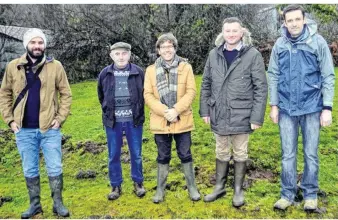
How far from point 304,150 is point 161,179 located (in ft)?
4.68

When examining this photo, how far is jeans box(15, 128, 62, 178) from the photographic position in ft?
13.6

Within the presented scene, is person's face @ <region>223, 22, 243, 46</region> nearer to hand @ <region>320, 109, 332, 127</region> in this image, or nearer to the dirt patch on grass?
hand @ <region>320, 109, 332, 127</region>

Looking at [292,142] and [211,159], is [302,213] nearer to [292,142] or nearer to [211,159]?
[292,142]

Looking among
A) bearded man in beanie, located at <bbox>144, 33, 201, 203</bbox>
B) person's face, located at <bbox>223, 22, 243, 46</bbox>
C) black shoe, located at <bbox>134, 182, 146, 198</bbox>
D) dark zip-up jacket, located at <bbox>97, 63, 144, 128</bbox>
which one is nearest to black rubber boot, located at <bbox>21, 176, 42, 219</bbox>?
dark zip-up jacket, located at <bbox>97, 63, 144, 128</bbox>

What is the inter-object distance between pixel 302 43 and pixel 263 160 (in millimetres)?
2211

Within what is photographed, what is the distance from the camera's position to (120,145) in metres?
4.58

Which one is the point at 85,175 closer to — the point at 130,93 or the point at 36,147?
the point at 36,147

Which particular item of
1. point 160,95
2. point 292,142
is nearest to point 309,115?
point 292,142

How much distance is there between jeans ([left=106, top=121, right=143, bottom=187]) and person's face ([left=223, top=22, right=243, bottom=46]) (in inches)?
49.2

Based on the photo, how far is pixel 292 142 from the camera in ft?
13.5

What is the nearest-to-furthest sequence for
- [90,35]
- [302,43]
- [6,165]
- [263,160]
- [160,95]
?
[302,43]
[160,95]
[263,160]
[6,165]
[90,35]

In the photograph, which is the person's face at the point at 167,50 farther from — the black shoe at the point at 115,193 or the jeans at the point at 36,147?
the black shoe at the point at 115,193

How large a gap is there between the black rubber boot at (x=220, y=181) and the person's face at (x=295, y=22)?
1419mm

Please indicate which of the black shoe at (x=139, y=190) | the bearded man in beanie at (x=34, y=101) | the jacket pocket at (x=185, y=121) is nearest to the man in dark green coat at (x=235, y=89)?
the jacket pocket at (x=185, y=121)
